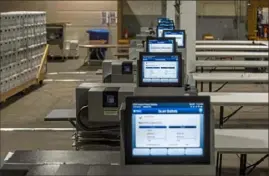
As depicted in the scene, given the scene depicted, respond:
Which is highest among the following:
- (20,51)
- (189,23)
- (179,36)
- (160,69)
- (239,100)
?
(189,23)

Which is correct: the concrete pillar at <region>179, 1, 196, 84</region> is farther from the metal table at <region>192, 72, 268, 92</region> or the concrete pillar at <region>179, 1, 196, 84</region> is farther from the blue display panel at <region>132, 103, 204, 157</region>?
the blue display panel at <region>132, 103, 204, 157</region>

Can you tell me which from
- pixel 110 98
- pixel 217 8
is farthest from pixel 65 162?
pixel 217 8

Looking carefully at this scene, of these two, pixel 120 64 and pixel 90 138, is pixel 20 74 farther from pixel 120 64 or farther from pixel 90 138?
pixel 90 138

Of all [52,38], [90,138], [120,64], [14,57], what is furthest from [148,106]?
[52,38]

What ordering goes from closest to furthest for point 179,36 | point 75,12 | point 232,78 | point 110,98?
1. point 110,98
2. point 232,78
3. point 179,36
4. point 75,12

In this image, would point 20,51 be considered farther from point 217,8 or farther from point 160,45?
point 217,8

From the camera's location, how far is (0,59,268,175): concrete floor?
768 centimetres

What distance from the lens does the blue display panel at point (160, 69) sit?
5430 mm

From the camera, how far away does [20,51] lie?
11.3 meters

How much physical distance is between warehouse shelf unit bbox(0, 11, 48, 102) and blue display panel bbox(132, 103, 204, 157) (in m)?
8.15

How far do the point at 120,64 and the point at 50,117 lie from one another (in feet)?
6.88

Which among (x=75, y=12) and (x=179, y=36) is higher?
(x=75, y=12)

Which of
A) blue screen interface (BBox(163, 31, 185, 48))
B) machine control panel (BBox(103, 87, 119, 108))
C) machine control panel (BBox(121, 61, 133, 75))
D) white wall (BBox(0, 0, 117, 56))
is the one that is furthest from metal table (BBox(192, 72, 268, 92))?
white wall (BBox(0, 0, 117, 56))

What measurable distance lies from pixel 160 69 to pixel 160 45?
2814 millimetres
